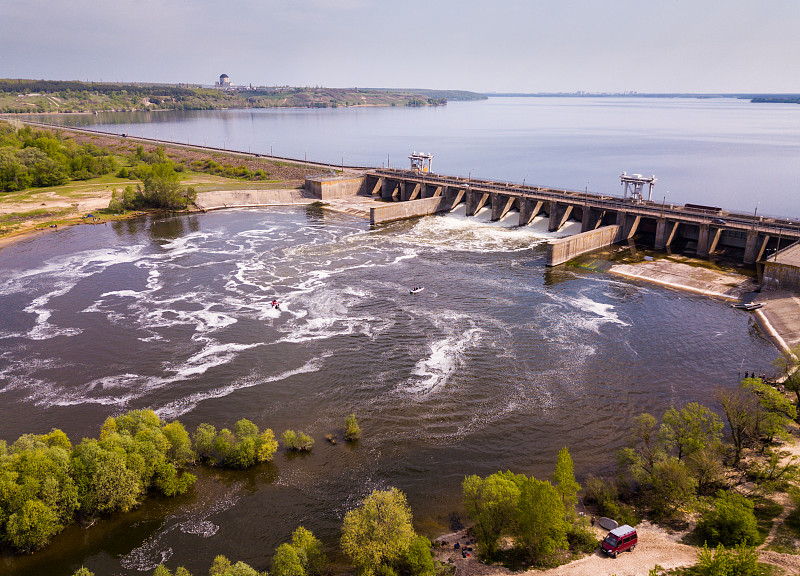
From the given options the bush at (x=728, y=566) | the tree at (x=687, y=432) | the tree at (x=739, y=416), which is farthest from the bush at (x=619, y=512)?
the tree at (x=739, y=416)

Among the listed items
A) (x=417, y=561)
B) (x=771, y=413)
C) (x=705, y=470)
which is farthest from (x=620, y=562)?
(x=771, y=413)

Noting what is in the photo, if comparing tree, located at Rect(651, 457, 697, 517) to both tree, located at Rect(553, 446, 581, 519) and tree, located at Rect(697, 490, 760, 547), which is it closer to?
tree, located at Rect(697, 490, 760, 547)

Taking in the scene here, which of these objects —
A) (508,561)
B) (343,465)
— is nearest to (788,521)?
(508,561)

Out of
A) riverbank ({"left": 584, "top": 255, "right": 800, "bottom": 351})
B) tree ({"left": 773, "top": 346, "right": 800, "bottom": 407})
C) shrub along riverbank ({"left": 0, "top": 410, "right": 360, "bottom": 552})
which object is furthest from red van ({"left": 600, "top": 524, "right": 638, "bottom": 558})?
riverbank ({"left": 584, "top": 255, "right": 800, "bottom": 351})

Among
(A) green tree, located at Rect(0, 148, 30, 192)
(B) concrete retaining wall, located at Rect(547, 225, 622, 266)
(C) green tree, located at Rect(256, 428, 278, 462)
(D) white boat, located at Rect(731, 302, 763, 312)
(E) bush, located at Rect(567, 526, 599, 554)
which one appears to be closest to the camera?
(E) bush, located at Rect(567, 526, 599, 554)

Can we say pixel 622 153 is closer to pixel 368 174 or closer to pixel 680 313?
pixel 368 174

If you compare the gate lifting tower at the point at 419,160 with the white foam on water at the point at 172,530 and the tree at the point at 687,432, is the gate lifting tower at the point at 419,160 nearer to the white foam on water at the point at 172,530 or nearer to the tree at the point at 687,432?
the tree at the point at 687,432

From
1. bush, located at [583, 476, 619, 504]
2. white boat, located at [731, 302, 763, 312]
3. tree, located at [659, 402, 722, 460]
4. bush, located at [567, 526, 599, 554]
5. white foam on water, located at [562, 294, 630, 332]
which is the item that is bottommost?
bush, located at [567, 526, 599, 554]
